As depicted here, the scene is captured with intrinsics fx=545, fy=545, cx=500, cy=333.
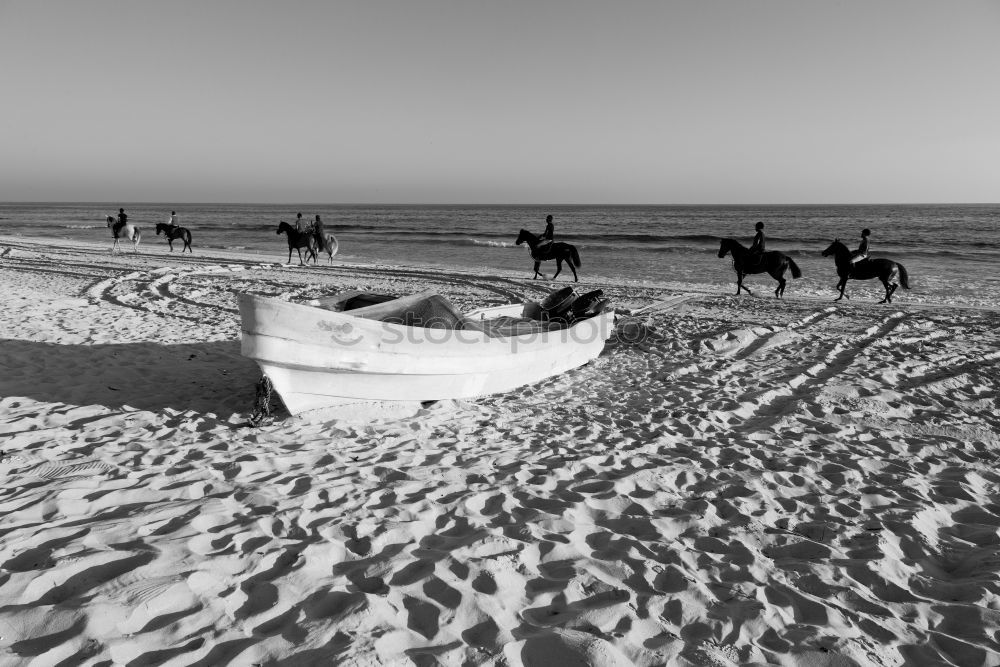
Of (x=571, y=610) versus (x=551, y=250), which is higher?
(x=551, y=250)

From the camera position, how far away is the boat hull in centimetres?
501

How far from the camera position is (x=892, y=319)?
38.1ft

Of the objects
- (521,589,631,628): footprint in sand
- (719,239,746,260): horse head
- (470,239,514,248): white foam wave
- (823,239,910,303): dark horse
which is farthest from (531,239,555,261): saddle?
(470,239,514,248): white foam wave

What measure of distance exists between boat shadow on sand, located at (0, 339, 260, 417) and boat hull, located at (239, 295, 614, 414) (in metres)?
1.06

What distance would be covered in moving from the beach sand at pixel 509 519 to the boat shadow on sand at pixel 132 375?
0.05 meters

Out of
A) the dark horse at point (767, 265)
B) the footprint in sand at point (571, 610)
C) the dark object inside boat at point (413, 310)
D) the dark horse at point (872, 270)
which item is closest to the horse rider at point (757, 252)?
the dark horse at point (767, 265)

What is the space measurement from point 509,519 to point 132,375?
5474mm

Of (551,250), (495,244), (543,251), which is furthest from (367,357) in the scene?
(495,244)

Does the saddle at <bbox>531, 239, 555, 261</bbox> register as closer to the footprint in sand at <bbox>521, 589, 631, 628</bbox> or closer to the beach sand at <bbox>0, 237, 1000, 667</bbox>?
the beach sand at <bbox>0, 237, 1000, 667</bbox>

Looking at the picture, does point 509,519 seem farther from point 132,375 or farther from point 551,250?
point 551,250

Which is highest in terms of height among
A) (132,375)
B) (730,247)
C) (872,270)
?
(730,247)

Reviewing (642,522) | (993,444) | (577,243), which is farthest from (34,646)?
(577,243)

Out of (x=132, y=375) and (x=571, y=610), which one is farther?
(x=132, y=375)

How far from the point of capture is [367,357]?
18.0ft
